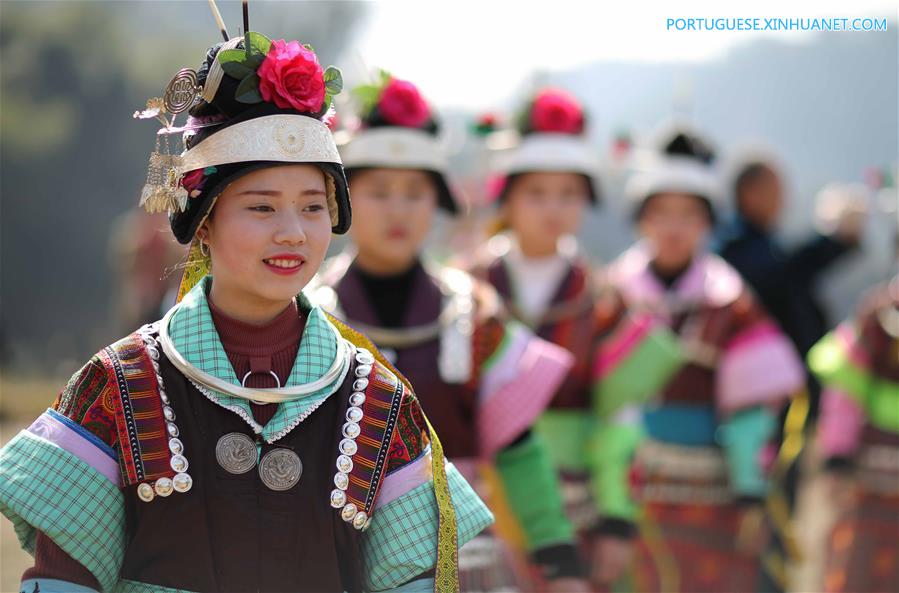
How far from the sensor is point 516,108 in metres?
5.39

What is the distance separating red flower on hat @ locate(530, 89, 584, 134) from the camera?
17.1 feet

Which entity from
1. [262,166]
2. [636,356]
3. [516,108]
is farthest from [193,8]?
[262,166]

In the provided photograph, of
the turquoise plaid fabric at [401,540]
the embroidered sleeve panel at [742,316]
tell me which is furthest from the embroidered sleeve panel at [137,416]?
the embroidered sleeve panel at [742,316]

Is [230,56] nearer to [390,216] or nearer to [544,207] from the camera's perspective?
[390,216]

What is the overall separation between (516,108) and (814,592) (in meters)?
2.96

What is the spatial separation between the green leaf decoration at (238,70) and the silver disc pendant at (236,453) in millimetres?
630

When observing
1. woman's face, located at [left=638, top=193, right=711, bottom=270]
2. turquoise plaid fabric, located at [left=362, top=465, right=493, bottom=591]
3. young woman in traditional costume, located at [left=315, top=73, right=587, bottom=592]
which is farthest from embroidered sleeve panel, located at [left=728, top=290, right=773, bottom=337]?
turquoise plaid fabric, located at [left=362, top=465, right=493, bottom=591]

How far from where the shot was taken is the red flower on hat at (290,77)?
2398 mm

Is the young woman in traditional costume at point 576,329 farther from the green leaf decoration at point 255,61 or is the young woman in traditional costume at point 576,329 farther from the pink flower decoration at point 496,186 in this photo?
the green leaf decoration at point 255,61

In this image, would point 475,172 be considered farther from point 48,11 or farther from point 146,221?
point 48,11

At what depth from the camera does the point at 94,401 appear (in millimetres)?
2334

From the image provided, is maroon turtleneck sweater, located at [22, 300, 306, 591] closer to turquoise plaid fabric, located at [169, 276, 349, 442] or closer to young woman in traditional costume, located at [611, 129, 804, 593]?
turquoise plaid fabric, located at [169, 276, 349, 442]

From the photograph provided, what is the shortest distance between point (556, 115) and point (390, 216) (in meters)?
1.51

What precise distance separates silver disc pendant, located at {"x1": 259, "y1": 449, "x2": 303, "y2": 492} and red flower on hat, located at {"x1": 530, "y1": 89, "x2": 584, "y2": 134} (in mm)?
3065
